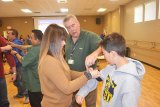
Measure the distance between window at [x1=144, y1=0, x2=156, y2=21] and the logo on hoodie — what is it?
6.57m

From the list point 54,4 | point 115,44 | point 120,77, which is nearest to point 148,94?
point 120,77

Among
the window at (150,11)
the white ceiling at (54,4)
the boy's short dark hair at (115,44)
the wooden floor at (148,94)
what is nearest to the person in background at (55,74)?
the boy's short dark hair at (115,44)

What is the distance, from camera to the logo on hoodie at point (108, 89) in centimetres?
140

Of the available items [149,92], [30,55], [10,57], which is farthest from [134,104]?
[149,92]

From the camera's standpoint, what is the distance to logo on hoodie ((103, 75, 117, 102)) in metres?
1.40

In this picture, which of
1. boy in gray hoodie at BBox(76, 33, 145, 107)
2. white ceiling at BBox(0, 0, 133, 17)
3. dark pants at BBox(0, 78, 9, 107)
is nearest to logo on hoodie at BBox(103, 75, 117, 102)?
boy in gray hoodie at BBox(76, 33, 145, 107)

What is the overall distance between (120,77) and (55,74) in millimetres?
485

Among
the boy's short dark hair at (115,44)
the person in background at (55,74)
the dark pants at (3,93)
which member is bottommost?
the dark pants at (3,93)

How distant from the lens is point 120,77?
136 centimetres

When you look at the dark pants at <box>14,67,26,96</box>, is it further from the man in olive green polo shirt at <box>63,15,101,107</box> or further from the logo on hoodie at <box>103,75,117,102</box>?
the logo on hoodie at <box>103,75,117,102</box>

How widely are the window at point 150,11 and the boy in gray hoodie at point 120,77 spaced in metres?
6.58

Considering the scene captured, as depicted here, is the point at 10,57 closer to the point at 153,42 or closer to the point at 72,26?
the point at 72,26

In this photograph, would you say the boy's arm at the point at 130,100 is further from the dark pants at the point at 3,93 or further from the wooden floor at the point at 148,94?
the wooden floor at the point at 148,94

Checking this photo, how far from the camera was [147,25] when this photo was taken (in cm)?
796
